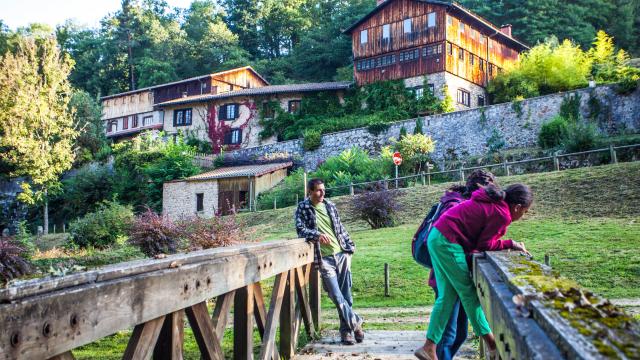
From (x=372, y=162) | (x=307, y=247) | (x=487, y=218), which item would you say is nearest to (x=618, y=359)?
(x=487, y=218)

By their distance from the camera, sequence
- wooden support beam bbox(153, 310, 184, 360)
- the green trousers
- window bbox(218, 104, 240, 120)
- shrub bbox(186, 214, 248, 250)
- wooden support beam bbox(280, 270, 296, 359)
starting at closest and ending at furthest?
wooden support beam bbox(153, 310, 184, 360), the green trousers, wooden support beam bbox(280, 270, 296, 359), shrub bbox(186, 214, 248, 250), window bbox(218, 104, 240, 120)

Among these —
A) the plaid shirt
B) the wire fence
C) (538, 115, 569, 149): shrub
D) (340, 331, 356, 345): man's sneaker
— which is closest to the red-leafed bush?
the plaid shirt

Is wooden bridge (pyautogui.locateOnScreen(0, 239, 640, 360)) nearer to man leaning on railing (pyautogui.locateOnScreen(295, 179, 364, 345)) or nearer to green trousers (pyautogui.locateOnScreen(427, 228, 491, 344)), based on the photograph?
green trousers (pyautogui.locateOnScreen(427, 228, 491, 344))

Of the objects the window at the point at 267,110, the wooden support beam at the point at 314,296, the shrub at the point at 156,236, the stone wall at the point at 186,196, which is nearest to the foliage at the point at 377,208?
the shrub at the point at 156,236

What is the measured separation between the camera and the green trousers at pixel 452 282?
4426 millimetres

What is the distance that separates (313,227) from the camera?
274 inches

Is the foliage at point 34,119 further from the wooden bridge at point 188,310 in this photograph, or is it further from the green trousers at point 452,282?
the green trousers at point 452,282

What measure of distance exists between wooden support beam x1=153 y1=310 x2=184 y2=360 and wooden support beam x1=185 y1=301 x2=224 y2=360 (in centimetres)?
29

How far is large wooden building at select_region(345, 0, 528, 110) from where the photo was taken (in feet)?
132

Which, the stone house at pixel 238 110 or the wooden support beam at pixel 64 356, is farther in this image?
the stone house at pixel 238 110

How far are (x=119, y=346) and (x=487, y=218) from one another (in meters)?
5.53

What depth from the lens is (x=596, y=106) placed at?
30.7m

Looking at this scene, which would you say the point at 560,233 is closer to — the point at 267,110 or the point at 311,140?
the point at 311,140

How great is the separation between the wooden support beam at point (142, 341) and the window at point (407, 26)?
134ft
